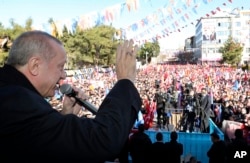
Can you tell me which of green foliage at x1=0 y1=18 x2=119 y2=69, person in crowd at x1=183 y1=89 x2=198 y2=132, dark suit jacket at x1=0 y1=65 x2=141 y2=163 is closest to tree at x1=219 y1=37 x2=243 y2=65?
green foliage at x1=0 y1=18 x2=119 y2=69

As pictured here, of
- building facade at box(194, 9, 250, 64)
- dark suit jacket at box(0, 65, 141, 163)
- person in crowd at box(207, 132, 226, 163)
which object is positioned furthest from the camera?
building facade at box(194, 9, 250, 64)

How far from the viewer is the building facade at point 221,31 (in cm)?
10282

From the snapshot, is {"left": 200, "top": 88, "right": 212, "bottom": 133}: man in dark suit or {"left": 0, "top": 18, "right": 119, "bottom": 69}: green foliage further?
{"left": 0, "top": 18, "right": 119, "bottom": 69}: green foliage

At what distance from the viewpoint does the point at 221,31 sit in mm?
108188

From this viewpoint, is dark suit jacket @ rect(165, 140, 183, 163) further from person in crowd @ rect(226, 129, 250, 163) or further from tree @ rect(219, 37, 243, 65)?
tree @ rect(219, 37, 243, 65)

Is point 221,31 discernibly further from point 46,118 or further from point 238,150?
point 46,118

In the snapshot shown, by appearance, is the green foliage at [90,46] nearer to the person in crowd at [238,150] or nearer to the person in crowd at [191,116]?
the person in crowd at [191,116]

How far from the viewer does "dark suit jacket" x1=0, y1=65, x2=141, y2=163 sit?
3.04 feet

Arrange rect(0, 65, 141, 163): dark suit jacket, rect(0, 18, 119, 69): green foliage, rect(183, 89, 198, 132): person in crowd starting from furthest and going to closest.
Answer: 1. rect(0, 18, 119, 69): green foliage
2. rect(183, 89, 198, 132): person in crowd
3. rect(0, 65, 141, 163): dark suit jacket

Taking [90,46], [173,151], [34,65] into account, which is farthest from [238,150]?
[90,46]

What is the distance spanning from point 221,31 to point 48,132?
112720 millimetres

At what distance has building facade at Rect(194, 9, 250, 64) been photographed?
337 feet

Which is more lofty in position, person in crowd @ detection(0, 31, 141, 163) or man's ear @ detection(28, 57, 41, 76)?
man's ear @ detection(28, 57, 41, 76)

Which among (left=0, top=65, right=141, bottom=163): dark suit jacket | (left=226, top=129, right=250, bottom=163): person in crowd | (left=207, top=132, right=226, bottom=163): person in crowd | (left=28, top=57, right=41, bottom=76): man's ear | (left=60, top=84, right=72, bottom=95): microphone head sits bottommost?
(left=207, top=132, right=226, bottom=163): person in crowd
